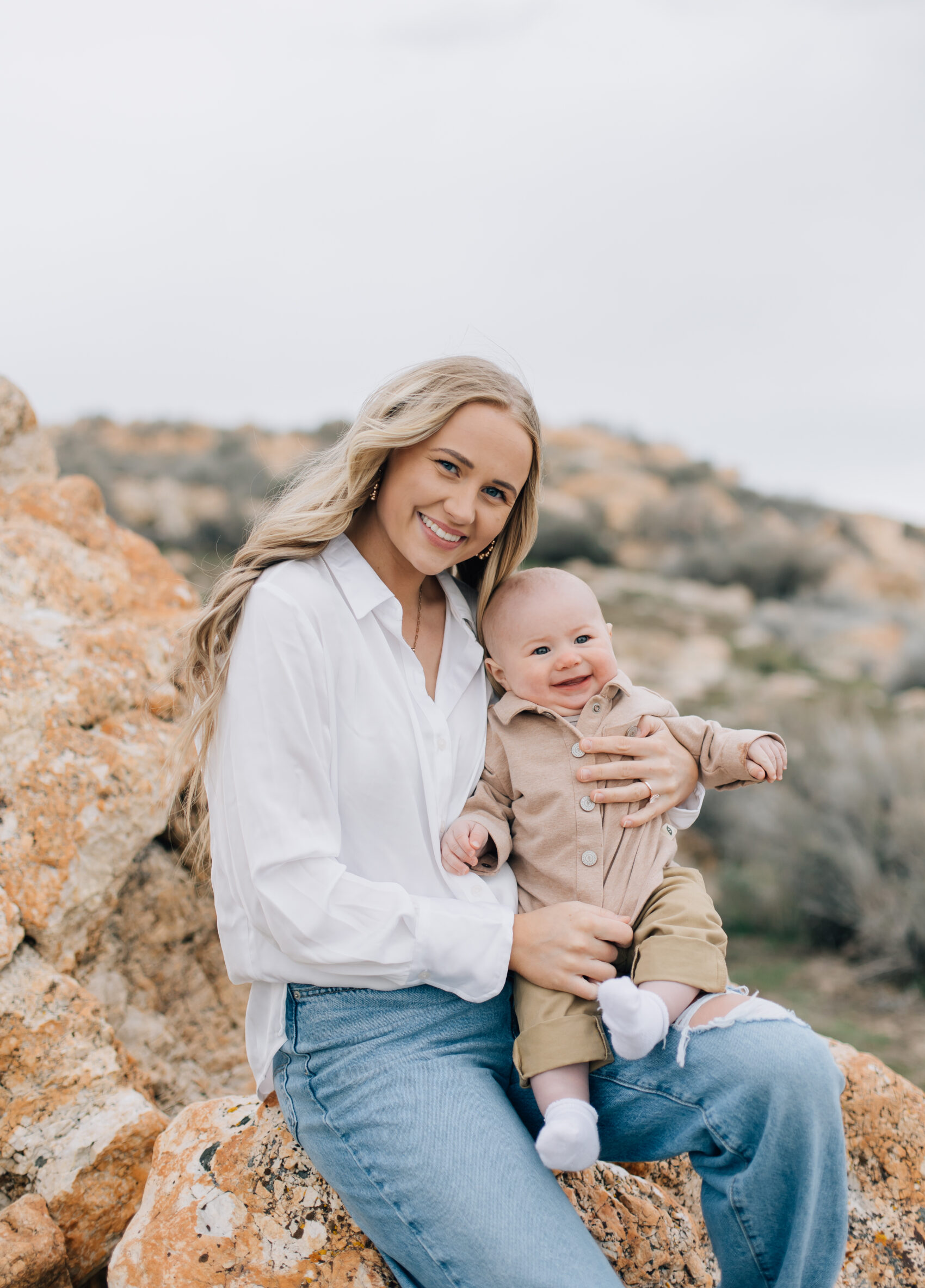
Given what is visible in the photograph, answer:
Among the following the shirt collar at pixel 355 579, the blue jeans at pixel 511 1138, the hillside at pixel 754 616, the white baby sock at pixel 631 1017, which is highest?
the shirt collar at pixel 355 579

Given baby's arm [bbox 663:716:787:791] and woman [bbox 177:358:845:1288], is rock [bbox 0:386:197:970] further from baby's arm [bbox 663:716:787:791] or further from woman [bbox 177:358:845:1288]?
baby's arm [bbox 663:716:787:791]

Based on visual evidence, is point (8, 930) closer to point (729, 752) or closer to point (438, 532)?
point (438, 532)

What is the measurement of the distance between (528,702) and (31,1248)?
158 cm

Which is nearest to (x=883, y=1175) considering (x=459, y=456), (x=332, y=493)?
(x=459, y=456)

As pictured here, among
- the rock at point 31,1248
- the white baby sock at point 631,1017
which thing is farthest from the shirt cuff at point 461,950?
the rock at point 31,1248

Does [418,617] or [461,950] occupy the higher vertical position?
[418,617]

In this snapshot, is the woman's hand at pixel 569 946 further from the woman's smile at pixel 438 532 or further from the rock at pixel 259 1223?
the woman's smile at pixel 438 532

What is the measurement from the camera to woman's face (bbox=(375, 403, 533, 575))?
2312 mm

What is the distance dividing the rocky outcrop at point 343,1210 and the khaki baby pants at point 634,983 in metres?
0.49

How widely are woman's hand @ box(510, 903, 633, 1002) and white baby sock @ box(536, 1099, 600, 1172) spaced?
23 centimetres

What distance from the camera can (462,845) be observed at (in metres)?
2.13

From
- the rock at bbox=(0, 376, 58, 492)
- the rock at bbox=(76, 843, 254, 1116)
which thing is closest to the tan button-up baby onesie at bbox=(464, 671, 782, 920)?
the rock at bbox=(76, 843, 254, 1116)

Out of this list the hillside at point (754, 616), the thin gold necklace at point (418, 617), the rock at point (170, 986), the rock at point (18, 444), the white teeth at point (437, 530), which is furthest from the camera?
the hillside at point (754, 616)

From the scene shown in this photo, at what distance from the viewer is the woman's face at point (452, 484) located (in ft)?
7.59
